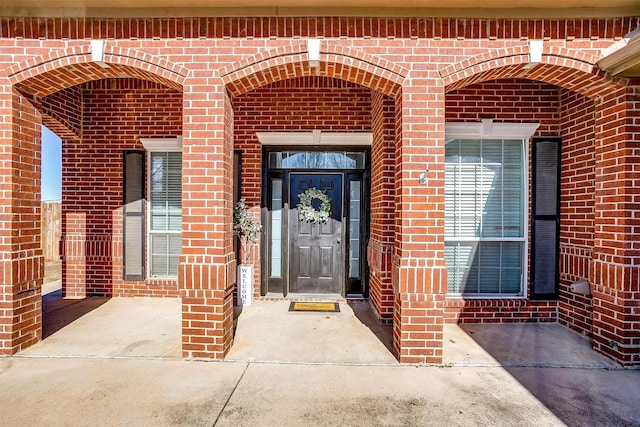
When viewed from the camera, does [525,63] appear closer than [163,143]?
Yes

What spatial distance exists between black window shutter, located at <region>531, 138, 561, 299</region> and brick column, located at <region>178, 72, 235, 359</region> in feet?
13.8

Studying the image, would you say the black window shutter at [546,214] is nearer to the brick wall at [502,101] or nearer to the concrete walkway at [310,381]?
the brick wall at [502,101]

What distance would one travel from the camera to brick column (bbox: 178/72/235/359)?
3475 mm

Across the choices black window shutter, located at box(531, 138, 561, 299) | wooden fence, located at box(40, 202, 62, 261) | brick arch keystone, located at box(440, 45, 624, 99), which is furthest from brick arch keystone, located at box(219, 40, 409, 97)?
wooden fence, located at box(40, 202, 62, 261)

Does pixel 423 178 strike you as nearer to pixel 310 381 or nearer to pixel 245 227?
pixel 310 381

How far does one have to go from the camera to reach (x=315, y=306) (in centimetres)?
529

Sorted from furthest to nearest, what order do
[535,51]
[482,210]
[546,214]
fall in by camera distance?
[482,210] → [546,214] → [535,51]

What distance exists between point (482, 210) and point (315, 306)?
2855mm

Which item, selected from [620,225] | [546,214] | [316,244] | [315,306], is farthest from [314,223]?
[620,225]

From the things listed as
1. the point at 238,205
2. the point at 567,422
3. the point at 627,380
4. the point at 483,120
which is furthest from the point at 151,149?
the point at 627,380

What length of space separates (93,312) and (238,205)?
2581 millimetres

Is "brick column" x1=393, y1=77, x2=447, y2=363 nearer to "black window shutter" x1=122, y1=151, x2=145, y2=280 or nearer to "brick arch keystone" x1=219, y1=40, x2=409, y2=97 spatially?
"brick arch keystone" x1=219, y1=40, x2=409, y2=97

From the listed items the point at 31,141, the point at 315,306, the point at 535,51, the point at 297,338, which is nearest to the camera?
the point at 535,51

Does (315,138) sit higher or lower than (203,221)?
higher
